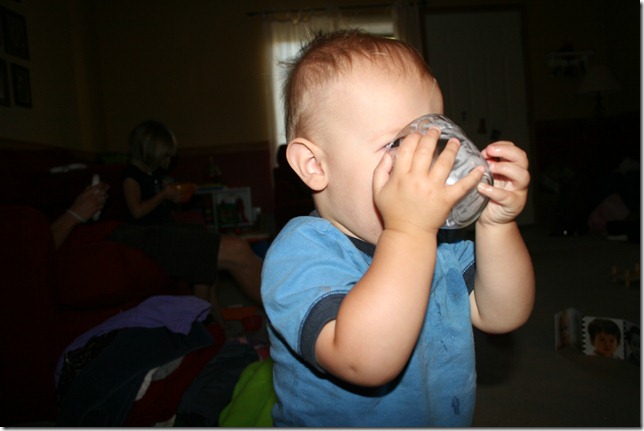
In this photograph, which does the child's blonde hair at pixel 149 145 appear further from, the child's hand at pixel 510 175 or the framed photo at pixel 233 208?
the child's hand at pixel 510 175

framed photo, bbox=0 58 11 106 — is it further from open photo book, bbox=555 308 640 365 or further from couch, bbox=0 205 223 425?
open photo book, bbox=555 308 640 365

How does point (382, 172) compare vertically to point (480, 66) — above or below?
below

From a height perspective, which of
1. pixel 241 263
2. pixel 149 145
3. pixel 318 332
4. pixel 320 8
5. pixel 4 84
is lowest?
pixel 241 263

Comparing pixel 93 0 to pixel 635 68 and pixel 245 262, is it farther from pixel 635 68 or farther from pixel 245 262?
pixel 635 68

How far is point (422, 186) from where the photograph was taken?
1.88 feet

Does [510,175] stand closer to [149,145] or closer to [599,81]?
[149,145]

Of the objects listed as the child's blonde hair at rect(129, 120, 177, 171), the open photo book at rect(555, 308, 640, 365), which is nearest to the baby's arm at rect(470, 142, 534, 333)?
the open photo book at rect(555, 308, 640, 365)

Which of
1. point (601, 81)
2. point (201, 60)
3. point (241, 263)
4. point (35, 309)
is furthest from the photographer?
point (201, 60)

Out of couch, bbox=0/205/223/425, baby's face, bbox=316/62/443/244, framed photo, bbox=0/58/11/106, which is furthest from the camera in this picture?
framed photo, bbox=0/58/11/106

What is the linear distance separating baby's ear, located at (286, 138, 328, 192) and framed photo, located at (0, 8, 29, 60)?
335cm

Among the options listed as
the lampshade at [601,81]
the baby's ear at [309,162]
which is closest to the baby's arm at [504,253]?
the baby's ear at [309,162]

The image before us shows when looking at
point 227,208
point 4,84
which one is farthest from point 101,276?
point 227,208

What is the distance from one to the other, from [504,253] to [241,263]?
5.91ft

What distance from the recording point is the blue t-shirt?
634 millimetres
